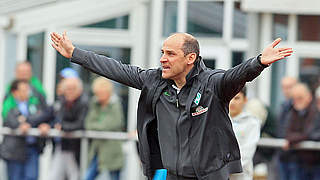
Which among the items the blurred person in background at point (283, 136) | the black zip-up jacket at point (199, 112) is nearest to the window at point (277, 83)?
the blurred person in background at point (283, 136)

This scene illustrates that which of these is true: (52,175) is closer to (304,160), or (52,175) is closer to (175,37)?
(304,160)

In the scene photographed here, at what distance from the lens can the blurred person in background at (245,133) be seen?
28.6 feet

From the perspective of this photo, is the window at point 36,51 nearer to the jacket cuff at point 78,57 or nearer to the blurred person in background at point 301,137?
the blurred person in background at point 301,137

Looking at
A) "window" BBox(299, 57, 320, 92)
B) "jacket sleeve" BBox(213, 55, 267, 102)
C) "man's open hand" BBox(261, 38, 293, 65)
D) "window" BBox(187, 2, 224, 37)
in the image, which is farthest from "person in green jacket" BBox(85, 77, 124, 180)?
"man's open hand" BBox(261, 38, 293, 65)

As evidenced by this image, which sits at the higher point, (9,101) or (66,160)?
(9,101)

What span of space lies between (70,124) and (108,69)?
5125mm

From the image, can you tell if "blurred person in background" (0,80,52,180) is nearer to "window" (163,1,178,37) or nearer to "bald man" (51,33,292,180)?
"window" (163,1,178,37)

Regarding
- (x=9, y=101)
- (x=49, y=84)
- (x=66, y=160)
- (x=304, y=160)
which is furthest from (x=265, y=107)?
(x=49, y=84)

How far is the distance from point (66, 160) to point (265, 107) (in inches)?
113

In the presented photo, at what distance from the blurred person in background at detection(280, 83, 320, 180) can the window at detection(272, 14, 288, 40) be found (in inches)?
113

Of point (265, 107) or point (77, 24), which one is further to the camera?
point (77, 24)

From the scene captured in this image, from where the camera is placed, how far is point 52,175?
12.3 meters

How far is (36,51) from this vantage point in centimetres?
1503

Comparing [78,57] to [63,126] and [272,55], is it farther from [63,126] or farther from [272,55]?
[63,126]
